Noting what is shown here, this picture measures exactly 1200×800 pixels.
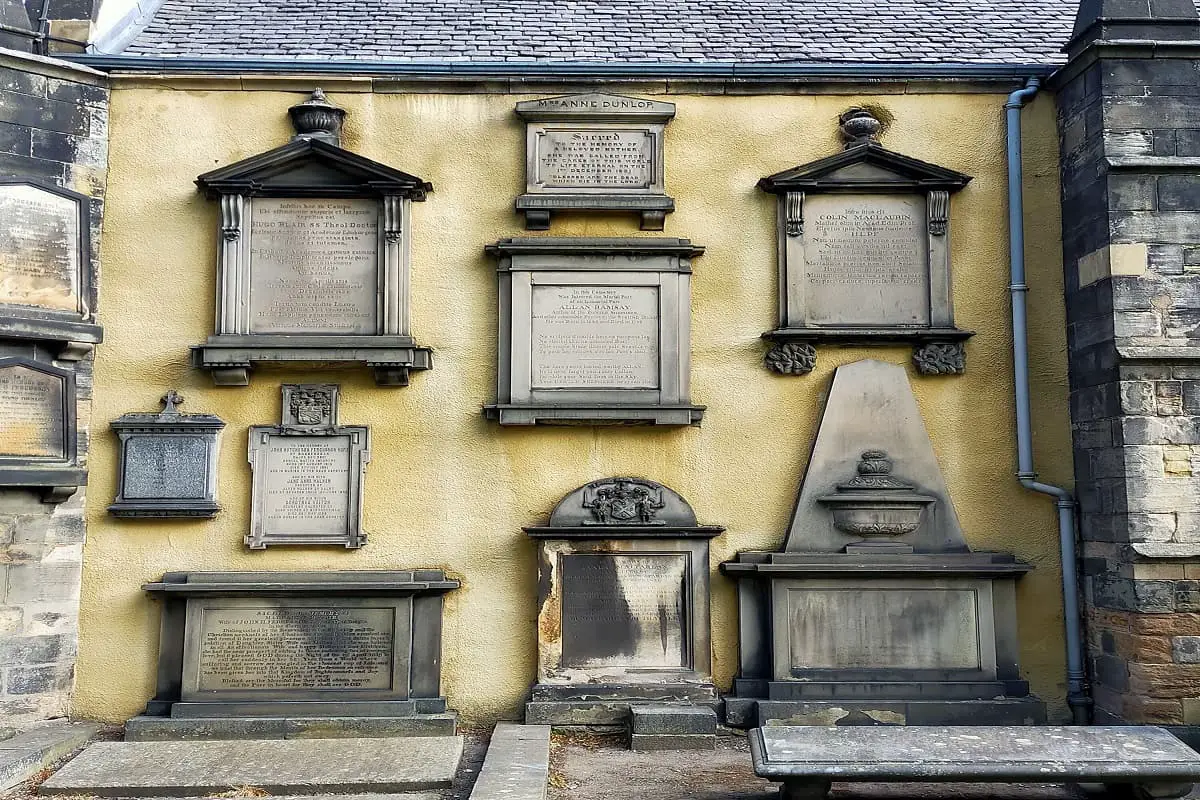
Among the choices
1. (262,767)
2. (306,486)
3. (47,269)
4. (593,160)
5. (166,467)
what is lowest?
(262,767)

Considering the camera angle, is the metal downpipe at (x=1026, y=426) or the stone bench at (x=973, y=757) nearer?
the stone bench at (x=973, y=757)

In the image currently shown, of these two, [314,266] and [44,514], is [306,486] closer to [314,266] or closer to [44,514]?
[314,266]

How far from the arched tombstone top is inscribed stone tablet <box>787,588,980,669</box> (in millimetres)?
938

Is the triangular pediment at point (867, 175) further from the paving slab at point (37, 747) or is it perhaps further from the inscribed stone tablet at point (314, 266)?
the paving slab at point (37, 747)

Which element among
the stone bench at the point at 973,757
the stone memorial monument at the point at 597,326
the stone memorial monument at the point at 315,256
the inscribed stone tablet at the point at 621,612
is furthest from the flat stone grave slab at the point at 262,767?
the stone memorial monument at the point at 315,256

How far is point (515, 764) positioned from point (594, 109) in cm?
481

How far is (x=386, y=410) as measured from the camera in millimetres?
7711

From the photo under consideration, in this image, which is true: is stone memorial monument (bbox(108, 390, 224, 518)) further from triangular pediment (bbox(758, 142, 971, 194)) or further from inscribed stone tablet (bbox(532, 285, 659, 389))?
triangular pediment (bbox(758, 142, 971, 194))

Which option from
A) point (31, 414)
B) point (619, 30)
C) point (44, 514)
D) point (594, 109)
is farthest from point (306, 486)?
point (619, 30)

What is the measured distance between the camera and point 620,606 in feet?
24.6

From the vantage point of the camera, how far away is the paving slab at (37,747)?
20.1 feet

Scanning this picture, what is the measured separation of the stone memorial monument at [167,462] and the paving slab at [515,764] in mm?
2724

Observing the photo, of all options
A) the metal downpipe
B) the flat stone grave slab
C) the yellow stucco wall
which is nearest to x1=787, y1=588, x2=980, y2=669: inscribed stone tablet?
the yellow stucco wall

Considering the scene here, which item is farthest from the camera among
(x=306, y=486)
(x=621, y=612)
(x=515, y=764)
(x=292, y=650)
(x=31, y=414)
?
(x=306, y=486)
